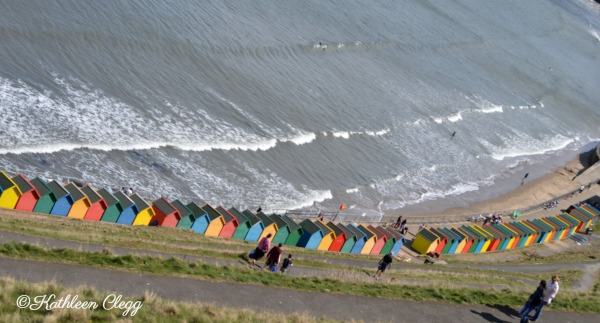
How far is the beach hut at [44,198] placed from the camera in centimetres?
2492

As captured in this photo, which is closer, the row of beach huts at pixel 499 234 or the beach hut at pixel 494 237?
the row of beach huts at pixel 499 234

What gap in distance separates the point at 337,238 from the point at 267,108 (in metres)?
19.8

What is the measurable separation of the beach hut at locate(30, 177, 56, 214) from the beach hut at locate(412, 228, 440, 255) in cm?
2012

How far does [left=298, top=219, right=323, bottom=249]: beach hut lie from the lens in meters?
30.8

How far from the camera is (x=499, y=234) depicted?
136ft

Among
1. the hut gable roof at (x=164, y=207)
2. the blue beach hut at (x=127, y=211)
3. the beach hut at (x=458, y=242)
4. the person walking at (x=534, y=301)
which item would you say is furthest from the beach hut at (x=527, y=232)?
the blue beach hut at (x=127, y=211)

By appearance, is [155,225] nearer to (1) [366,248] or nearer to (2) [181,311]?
(1) [366,248]

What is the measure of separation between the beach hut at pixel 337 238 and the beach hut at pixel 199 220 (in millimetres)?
6290

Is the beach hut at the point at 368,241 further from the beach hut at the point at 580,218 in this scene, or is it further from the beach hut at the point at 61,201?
the beach hut at the point at 580,218

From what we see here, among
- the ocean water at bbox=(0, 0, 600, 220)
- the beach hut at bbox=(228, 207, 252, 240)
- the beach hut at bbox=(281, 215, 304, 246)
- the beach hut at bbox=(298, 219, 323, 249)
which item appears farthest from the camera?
the ocean water at bbox=(0, 0, 600, 220)

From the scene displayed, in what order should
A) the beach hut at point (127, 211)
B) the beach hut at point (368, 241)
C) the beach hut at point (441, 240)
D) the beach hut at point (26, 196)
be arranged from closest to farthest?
the beach hut at point (26, 196) < the beach hut at point (127, 211) < the beach hut at point (368, 241) < the beach hut at point (441, 240)

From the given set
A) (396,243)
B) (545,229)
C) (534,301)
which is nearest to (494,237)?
Answer: (545,229)

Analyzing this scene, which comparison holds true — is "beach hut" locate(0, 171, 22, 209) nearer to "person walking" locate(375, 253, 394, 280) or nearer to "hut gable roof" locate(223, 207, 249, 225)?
"hut gable roof" locate(223, 207, 249, 225)

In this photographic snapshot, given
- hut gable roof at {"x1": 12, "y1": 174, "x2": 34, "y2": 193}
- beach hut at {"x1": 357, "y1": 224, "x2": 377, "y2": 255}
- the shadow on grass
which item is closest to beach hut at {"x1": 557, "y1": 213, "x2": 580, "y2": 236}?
beach hut at {"x1": 357, "y1": 224, "x2": 377, "y2": 255}
